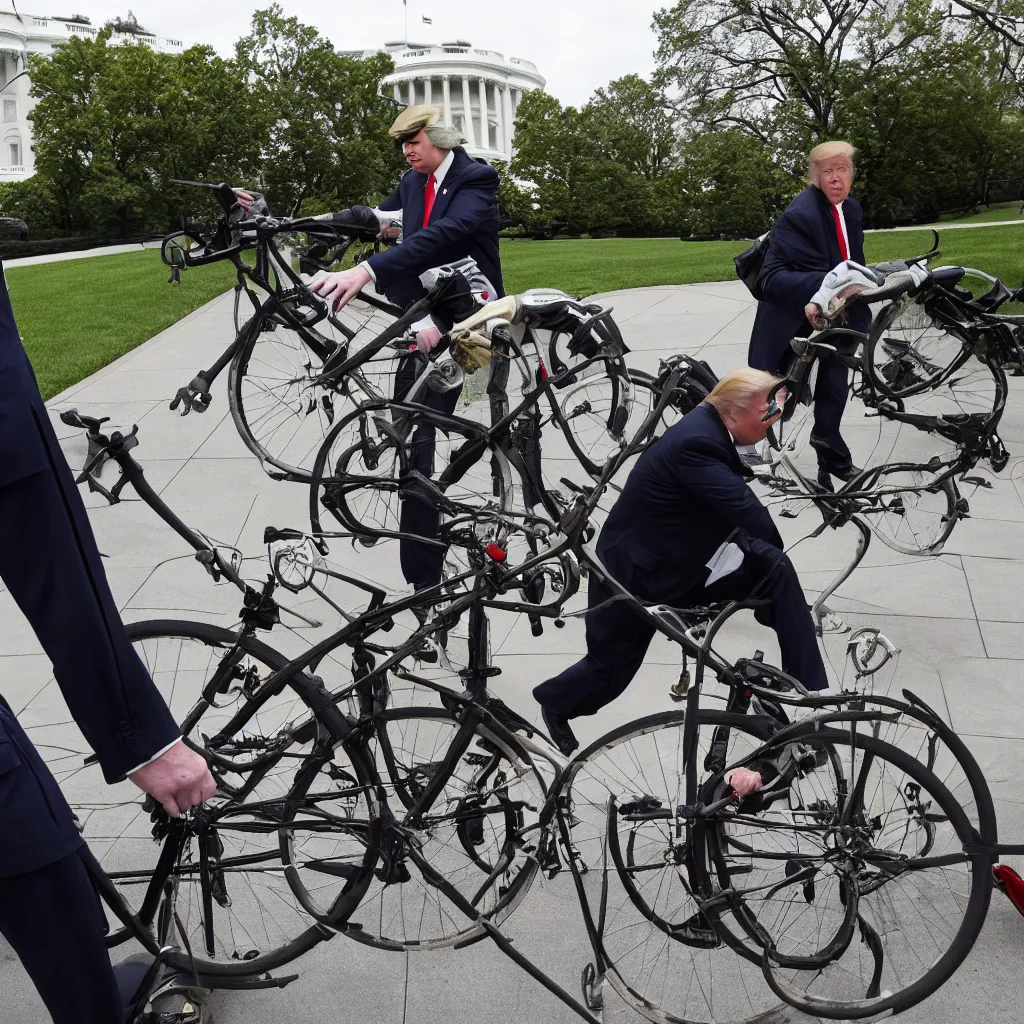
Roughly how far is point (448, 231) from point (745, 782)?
3.66 m

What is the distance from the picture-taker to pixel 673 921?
11.8ft

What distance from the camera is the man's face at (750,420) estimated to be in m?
4.32

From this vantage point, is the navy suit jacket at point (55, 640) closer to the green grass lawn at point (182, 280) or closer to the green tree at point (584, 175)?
the green grass lawn at point (182, 280)

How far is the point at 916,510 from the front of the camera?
6.56 m

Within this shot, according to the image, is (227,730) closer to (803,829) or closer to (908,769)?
(803,829)

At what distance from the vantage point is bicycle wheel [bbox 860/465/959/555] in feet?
18.6

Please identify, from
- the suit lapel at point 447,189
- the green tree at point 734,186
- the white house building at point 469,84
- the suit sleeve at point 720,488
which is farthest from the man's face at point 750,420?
the white house building at point 469,84

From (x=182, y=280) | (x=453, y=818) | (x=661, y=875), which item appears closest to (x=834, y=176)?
(x=661, y=875)

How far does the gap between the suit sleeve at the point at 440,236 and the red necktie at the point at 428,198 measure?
0.16 meters

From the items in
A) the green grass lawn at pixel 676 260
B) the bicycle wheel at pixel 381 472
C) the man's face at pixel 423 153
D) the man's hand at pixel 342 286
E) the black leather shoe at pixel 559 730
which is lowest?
the black leather shoe at pixel 559 730

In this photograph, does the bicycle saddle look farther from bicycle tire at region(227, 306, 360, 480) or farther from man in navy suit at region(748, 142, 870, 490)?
man in navy suit at region(748, 142, 870, 490)

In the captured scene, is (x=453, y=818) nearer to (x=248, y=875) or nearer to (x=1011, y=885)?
(x=248, y=875)

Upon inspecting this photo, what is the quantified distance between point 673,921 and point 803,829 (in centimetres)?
62

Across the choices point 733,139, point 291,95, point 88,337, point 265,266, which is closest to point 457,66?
point 291,95
